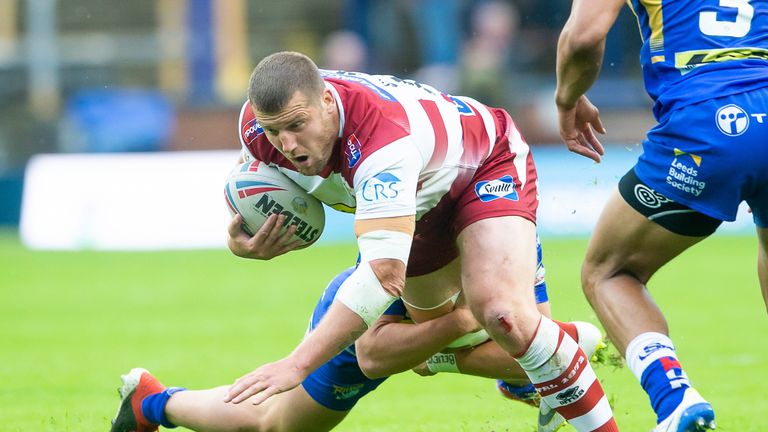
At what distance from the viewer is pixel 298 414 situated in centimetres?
563

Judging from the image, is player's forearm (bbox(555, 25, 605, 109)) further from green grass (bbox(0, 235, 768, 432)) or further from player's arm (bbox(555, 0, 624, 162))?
green grass (bbox(0, 235, 768, 432))

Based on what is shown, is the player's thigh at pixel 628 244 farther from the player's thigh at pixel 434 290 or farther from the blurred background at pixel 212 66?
the blurred background at pixel 212 66

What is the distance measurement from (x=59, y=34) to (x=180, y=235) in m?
10.0

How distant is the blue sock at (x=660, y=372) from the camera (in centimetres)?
484

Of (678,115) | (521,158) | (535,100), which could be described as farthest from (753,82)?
(535,100)

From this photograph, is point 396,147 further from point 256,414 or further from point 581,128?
point 256,414

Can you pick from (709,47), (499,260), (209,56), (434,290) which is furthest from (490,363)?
(209,56)

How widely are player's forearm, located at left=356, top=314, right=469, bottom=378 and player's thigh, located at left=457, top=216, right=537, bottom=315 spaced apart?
44 cm

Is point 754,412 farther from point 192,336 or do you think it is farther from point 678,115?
point 192,336

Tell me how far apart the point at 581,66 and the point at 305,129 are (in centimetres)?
130

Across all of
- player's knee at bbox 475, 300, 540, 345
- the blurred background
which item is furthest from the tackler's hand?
the blurred background

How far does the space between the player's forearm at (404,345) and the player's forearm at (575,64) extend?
115 cm

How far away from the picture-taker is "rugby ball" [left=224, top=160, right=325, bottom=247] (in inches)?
207

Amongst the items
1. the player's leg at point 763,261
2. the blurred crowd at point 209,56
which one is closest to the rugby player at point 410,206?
the player's leg at point 763,261
